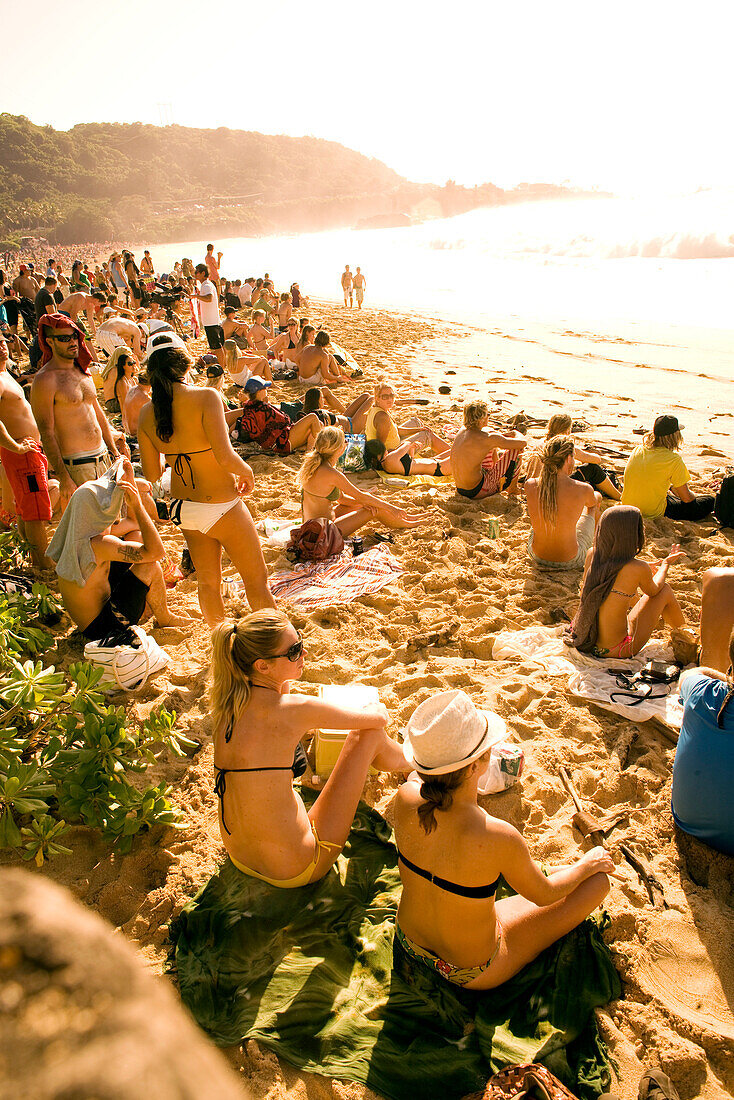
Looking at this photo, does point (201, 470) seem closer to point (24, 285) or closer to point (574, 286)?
point (24, 285)

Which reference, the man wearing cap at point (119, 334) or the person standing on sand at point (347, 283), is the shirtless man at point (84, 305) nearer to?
the man wearing cap at point (119, 334)

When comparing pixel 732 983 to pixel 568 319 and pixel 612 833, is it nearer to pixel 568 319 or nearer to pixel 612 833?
pixel 612 833

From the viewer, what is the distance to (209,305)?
11.3 metres

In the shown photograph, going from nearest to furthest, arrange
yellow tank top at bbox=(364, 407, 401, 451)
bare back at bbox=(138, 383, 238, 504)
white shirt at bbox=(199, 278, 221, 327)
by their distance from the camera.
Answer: bare back at bbox=(138, 383, 238, 504) < yellow tank top at bbox=(364, 407, 401, 451) < white shirt at bbox=(199, 278, 221, 327)

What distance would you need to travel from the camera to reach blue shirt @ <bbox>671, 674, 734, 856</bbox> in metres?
2.53

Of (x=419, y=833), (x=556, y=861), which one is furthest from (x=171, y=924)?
(x=556, y=861)

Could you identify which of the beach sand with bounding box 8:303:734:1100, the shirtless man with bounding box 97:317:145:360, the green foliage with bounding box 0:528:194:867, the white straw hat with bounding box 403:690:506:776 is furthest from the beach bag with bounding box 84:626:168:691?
the shirtless man with bounding box 97:317:145:360

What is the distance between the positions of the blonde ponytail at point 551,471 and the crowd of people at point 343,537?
14 millimetres

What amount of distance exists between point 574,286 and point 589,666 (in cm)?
2550

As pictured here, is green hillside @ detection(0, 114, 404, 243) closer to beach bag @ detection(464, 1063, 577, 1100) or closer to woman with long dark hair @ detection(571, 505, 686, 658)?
woman with long dark hair @ detection(571, 505, 686, 658)

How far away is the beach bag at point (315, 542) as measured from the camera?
5.13m

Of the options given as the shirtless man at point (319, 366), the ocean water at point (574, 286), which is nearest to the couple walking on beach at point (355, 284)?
the ocean water at point (574, 286)

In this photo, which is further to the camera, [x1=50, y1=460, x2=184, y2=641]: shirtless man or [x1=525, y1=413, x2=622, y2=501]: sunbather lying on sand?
[x1=525, y1=413, x2=622, y2=501]: sunbather lying on sand

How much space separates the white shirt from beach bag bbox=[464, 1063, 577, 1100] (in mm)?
11382
